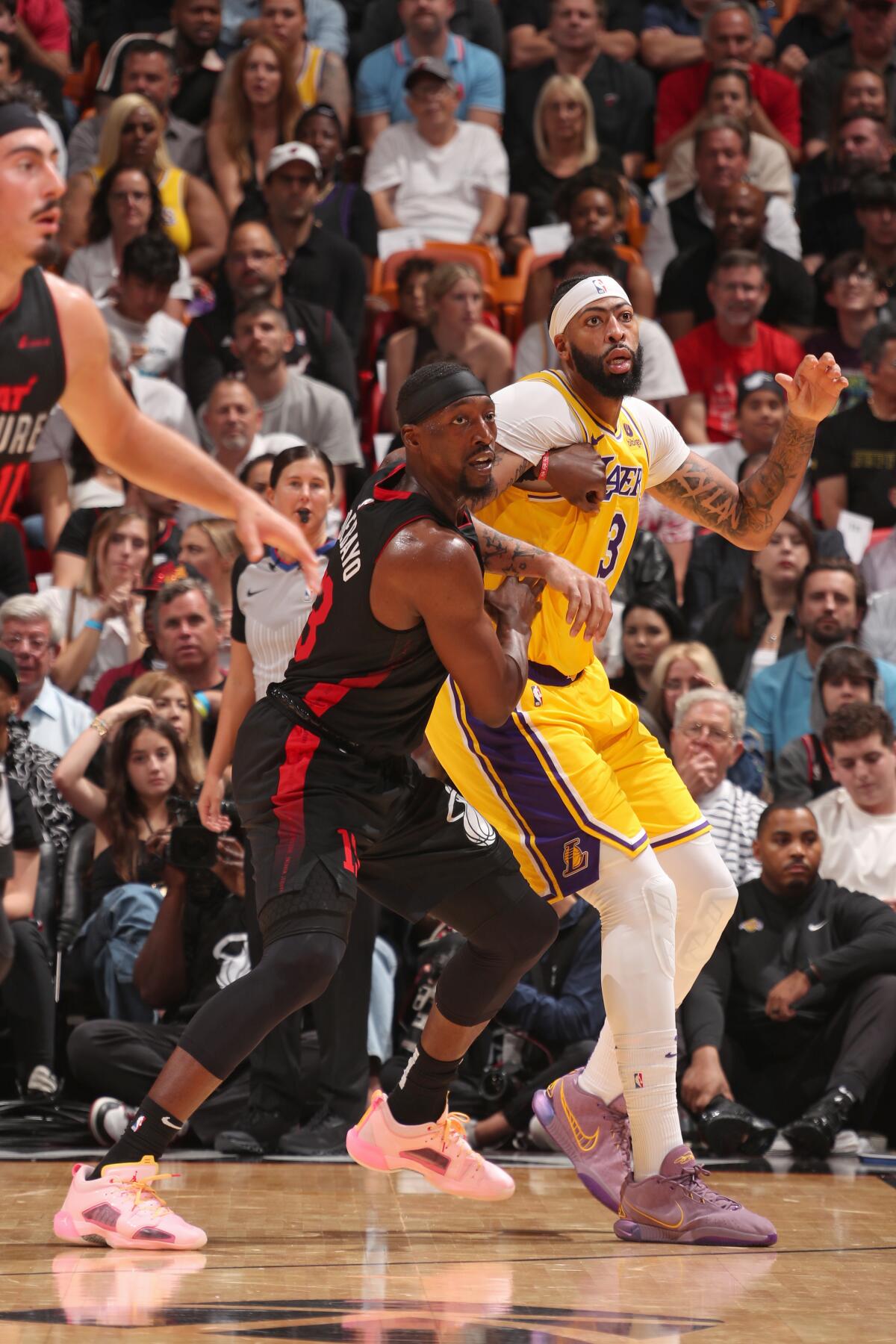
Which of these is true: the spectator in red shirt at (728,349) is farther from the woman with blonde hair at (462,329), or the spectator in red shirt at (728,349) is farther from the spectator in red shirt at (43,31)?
the spectator in red shirt at (43,31)

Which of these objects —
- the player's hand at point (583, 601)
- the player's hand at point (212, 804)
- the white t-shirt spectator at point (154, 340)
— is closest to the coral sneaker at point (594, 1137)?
the player's hand at point (583, 601)

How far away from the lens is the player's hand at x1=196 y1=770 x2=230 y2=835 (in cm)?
507

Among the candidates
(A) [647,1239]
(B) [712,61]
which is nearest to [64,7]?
(B) [712,61]

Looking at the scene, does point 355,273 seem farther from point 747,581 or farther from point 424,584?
point 424,584

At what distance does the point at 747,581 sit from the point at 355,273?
117 inches

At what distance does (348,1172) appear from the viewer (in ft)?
16.3

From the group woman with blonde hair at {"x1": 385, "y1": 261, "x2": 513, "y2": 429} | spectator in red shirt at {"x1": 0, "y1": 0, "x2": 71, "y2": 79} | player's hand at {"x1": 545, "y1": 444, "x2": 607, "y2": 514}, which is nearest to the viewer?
player's hand at {"x1": 545, "y1": 444, "x2": 607, "y2": 514}

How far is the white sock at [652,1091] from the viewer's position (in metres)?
3.91

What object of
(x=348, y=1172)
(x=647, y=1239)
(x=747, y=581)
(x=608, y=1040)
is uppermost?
(x=747, y=581)

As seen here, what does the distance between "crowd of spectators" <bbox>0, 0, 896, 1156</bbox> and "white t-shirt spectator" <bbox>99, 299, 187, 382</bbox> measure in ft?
0.12

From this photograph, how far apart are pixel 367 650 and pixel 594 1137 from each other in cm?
135

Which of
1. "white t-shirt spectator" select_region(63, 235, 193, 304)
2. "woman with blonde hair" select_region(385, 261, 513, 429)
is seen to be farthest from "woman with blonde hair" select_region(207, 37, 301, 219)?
"woman with blonde hair" select_region(385, 261, 513, 429)

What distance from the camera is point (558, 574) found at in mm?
3713

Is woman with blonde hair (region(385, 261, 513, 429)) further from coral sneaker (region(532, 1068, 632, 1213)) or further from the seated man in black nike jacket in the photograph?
coral sneaker (region(532, 1068, 632, 1213))
